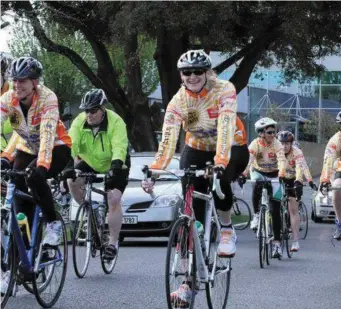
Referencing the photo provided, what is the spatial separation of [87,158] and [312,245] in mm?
7469

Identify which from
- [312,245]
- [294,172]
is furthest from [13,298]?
[312,245]

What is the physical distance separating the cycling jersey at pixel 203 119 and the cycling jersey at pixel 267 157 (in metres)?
5.66

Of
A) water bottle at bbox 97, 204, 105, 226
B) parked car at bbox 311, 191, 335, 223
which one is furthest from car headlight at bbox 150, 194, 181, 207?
parked car at bbox 311, 191, 335, 223

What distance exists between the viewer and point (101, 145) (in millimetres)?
11023

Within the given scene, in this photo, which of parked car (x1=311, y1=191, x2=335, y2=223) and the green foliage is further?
the green foliage

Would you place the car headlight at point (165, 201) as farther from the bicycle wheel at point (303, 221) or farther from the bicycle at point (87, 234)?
the bicycle at point (87, 234)

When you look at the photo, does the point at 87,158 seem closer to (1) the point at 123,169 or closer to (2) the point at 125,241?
(1) the point at 123,169

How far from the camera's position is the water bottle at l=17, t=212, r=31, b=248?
26.3ft

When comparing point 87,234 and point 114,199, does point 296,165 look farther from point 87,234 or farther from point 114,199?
point 87,234

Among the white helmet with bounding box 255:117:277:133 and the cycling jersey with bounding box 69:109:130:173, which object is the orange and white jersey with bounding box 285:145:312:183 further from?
the cycling jersey with bounding box 69:109:130:173

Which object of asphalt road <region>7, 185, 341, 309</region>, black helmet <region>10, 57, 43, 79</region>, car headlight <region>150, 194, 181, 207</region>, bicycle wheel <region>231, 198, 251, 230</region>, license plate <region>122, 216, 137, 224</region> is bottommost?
bicycle wheel <region>231, 198, 251, 230</region>

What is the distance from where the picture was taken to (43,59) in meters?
49.2

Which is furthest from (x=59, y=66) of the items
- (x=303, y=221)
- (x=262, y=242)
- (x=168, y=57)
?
(x=262, y=242)

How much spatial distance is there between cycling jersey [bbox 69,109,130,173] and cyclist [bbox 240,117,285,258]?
3247 millimetres
